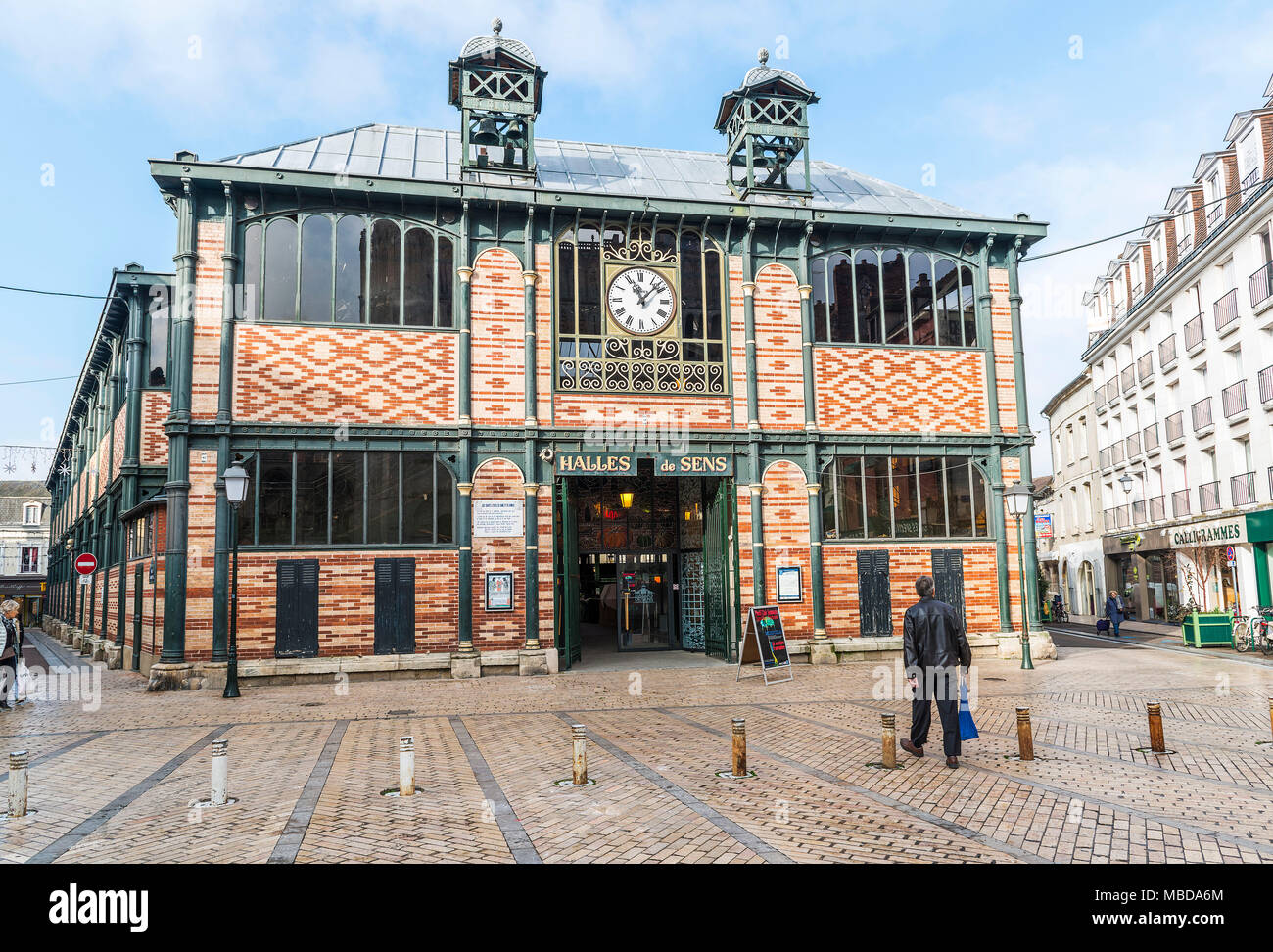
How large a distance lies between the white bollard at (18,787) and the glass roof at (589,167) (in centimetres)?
1271

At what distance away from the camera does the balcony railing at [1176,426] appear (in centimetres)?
2931

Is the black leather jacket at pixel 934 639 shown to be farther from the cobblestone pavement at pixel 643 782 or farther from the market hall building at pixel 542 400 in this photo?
the market hall building at pixel 542 400

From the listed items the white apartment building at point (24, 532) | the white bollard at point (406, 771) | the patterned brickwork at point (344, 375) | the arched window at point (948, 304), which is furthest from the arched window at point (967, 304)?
the white apartment building at point (24, 532)

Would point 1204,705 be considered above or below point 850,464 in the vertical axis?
below

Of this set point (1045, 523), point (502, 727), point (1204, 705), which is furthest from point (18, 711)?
point (1045, 523)

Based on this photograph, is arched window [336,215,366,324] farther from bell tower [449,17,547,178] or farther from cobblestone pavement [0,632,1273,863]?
cobblestone pavement [0,632,1273,863]

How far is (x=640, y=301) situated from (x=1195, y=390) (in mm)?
20661

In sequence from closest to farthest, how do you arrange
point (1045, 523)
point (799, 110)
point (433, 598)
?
point (433, 598) → point (799, 110) → point (1045, 523)

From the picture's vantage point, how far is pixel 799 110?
20.5 m

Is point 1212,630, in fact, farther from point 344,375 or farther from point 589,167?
point 344,375

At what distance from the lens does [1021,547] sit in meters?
18.8

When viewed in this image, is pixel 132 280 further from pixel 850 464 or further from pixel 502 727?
pixel 850 464

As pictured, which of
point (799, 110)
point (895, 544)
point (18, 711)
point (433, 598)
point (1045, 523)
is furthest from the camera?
point (1045, 523)

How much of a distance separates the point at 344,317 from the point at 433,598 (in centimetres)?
570
